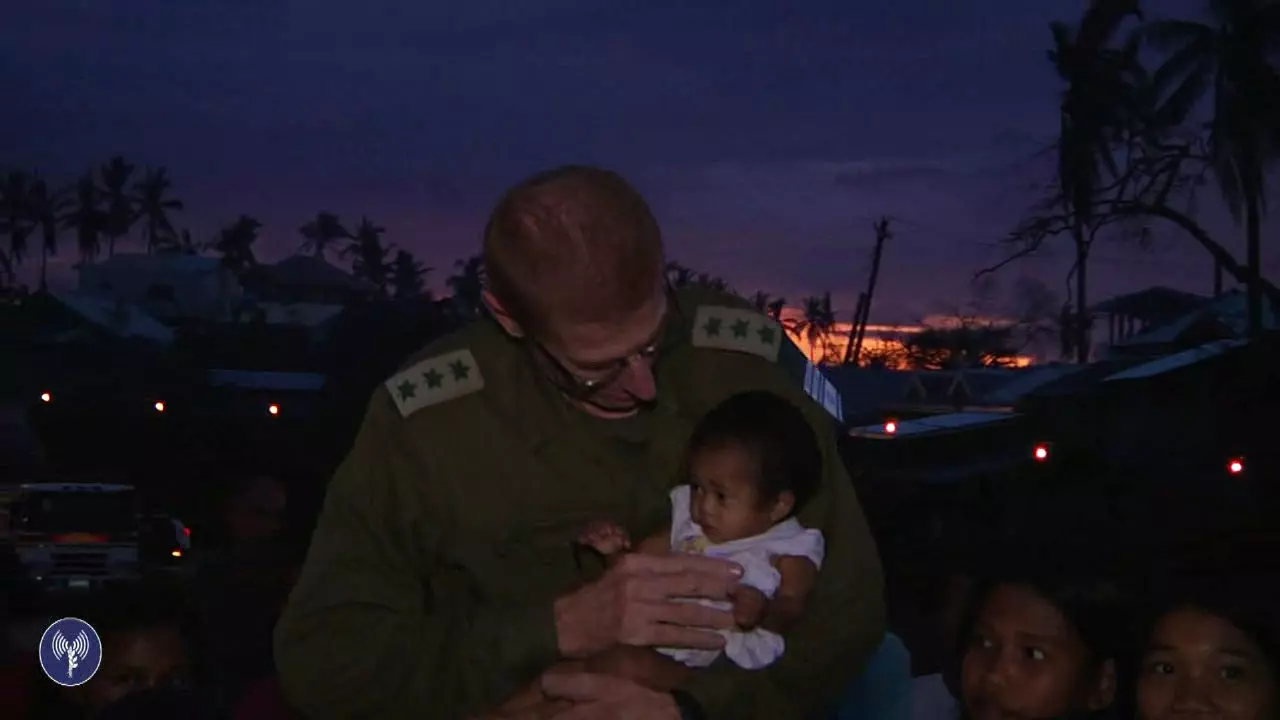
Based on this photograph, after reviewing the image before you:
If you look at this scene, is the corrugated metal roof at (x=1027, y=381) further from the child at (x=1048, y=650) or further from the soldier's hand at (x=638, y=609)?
the soldier's hand at (x=638, y=609)

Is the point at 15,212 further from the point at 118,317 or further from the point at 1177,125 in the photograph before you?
the point at 1177,125

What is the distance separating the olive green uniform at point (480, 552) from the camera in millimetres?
1961

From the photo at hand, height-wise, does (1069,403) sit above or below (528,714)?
above

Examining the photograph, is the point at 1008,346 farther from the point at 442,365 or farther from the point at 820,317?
the point at 442,365

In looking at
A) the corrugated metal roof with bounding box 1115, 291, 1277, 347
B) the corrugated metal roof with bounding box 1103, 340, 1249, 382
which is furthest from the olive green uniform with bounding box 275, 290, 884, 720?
the corrugated metal roof with bounding box 1115, 291, 1277, 347

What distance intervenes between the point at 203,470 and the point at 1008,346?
20.8 meters

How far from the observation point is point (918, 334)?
3984cm

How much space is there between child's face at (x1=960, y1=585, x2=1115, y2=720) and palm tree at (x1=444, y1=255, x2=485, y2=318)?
125 cm

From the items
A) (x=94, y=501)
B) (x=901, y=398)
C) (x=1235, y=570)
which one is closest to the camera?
(x=1235, y=570)

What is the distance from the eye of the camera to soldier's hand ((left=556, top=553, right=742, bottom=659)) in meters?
1.94

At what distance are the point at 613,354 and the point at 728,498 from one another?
0.36 metres

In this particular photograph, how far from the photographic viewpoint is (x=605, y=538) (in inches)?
80.3

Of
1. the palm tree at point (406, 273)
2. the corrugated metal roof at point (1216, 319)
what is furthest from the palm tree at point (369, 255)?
the corrugated metal roof at point (1216, 319)

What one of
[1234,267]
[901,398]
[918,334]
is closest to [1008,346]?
[918,334]
